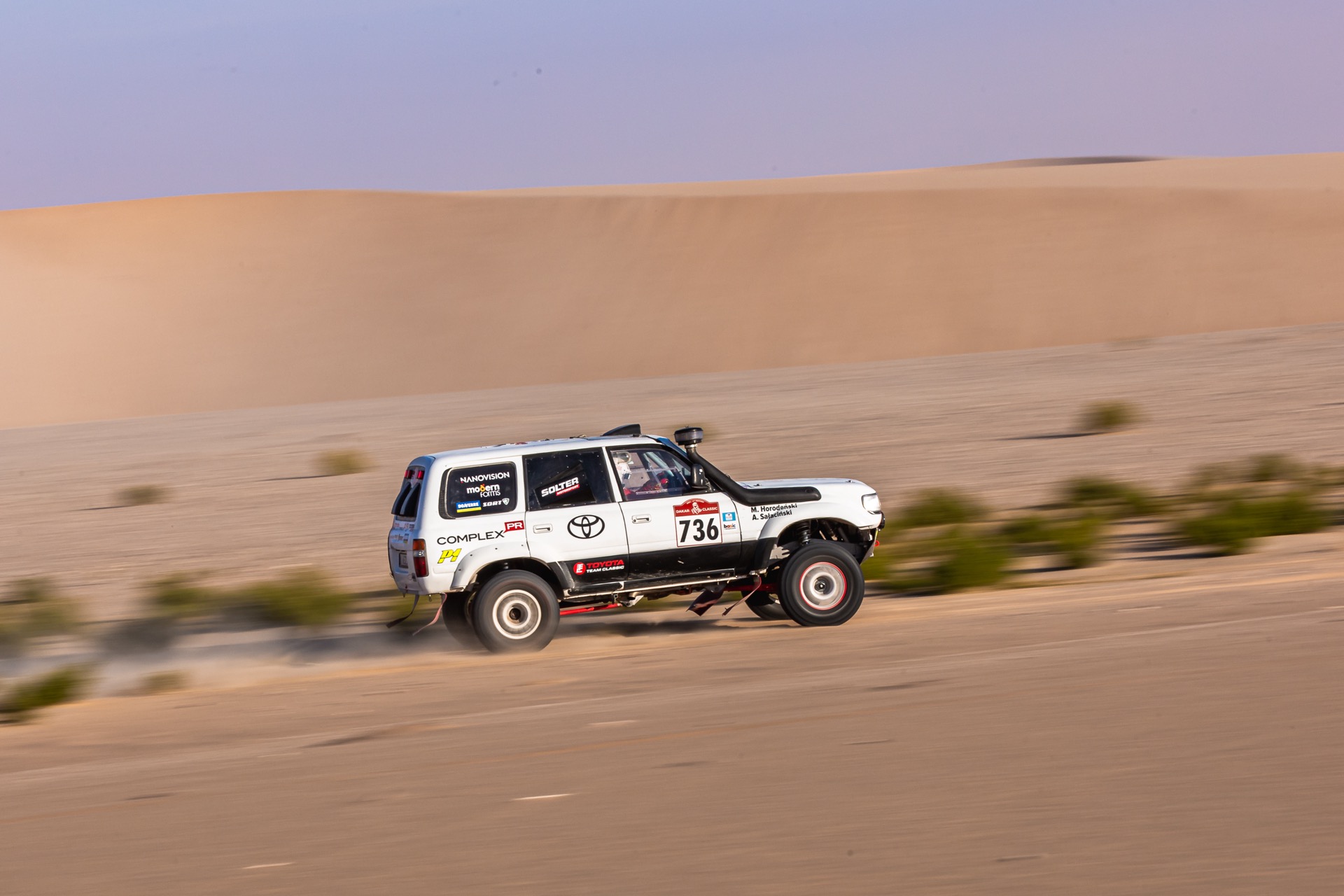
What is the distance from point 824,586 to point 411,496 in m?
3.47

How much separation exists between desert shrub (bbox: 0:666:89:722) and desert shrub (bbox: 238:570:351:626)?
10.4ft

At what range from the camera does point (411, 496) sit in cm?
1151

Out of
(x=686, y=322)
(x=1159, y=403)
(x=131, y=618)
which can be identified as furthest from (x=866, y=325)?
(x=131, y=618)

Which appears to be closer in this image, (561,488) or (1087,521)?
(561,488)

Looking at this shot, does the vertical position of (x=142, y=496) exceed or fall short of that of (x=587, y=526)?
it exceeds it

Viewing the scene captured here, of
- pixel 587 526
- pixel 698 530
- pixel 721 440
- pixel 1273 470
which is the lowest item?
pixel 1273 470

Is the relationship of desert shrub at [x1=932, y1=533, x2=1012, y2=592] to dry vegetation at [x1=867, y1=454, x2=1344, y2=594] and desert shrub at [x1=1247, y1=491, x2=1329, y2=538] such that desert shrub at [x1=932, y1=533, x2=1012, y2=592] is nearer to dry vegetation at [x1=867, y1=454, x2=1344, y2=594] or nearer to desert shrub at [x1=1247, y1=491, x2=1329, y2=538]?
dry vegetation at [x1=867, y1=454, x2=1344, y2=594]

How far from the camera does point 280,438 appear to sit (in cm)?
3600

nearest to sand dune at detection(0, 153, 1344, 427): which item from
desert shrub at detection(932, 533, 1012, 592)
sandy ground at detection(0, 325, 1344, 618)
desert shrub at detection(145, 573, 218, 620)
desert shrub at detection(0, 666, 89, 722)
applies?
sandy ground at detection(0, 325, 1344, 618)

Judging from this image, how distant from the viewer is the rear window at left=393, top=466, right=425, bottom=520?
37.1 feet

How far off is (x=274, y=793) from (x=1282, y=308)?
54.9m

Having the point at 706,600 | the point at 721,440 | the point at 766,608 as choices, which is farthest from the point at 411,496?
the point at 721,440

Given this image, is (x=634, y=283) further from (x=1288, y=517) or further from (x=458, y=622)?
(x=458, y=622)

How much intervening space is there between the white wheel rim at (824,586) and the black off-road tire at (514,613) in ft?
6.80
